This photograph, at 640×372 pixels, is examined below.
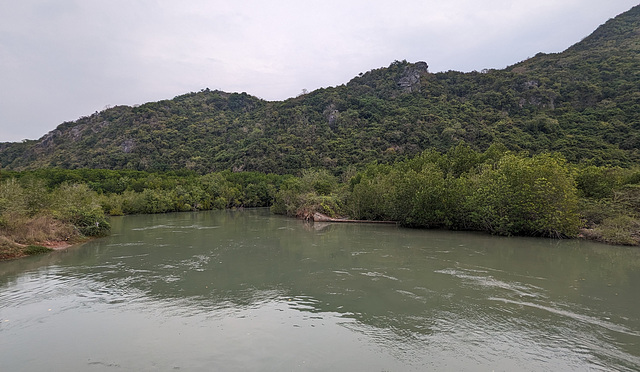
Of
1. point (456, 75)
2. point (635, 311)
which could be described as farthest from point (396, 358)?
point (456, 75)

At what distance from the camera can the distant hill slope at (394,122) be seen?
6250cm

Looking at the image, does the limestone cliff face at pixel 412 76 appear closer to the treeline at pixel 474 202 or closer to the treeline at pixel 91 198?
the treeline at pixel 91 198

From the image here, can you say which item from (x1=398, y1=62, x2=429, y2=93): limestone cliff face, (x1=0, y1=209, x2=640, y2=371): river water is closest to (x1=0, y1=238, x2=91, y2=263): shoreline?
(x1=0, y1=209, x2=640, y2=371): river water

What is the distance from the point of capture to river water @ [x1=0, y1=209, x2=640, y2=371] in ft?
24.1

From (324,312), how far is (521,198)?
21.7 meters

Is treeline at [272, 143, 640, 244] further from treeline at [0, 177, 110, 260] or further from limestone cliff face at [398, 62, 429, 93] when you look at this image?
limestone cliff face at [398, 62, 429, 93]

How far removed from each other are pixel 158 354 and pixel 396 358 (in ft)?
17.8

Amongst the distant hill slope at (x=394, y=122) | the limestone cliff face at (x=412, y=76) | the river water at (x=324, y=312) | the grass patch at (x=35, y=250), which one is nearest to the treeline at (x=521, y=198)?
the river water at (x=324, y=312)

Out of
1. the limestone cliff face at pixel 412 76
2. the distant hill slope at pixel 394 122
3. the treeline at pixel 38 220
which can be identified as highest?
the limestone cliff face at pixel 412 76

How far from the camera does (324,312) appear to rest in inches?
404

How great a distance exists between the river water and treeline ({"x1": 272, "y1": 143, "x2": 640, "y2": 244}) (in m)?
5.05

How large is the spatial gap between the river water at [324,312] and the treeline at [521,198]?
5.05 meters

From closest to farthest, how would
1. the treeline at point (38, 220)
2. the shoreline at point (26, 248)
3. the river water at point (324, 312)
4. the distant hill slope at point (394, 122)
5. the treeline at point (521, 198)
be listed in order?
the river water at point (324, 312) → the shoreline at point (26, 248) → the treeline at point (38, 220) → the treeline at point (521, 198) → the distant hill slope at point (394, 122)

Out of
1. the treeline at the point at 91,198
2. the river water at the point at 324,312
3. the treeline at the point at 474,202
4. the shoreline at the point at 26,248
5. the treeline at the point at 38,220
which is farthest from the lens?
the treeline at the point at 474,202
